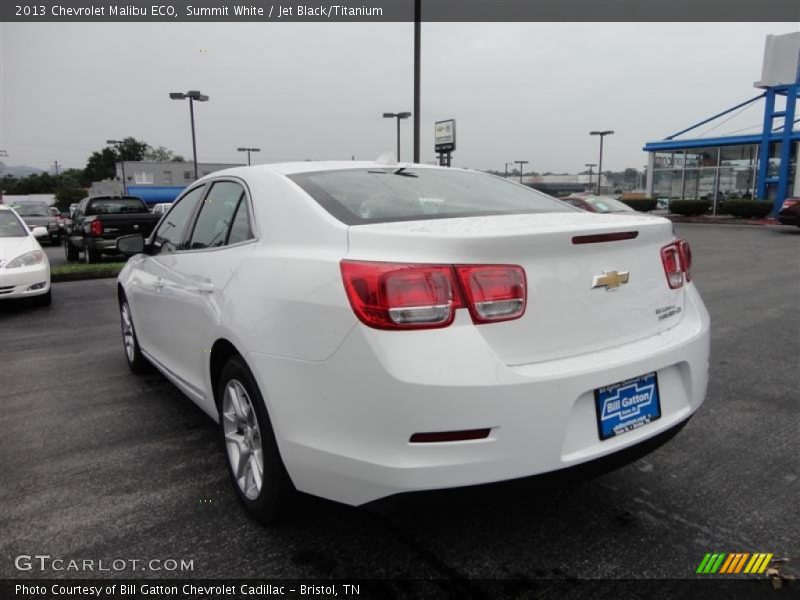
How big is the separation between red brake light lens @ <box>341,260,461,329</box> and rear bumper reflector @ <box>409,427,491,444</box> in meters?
0.34

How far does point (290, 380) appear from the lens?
219 cm

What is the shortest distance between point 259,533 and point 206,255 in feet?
4.52

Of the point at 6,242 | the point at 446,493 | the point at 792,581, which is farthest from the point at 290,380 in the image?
the point at 6,242

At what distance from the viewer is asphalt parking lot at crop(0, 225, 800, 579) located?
232 centimetres

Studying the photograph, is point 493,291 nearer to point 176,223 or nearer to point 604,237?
point 604,237

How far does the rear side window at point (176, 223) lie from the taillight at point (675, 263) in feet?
8.46

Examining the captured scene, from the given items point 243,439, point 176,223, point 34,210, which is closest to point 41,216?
point 34,210

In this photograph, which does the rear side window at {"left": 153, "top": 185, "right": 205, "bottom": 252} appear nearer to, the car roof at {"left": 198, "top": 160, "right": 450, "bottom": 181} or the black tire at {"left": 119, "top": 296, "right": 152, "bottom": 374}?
the car roof at {"left": 198, "top": 160, "right": 450, "bottom": 181}

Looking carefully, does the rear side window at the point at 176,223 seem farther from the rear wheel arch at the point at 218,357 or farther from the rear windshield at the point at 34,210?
the rear windshield at the point at 34,210

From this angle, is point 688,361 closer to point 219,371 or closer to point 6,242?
point 219,371

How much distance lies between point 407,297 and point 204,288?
1.40 m

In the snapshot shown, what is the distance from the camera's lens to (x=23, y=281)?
303 inches

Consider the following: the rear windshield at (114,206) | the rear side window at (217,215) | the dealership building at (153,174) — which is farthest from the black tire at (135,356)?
the dealership building at (153,174)

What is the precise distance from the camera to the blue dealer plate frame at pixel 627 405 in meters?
2.14
